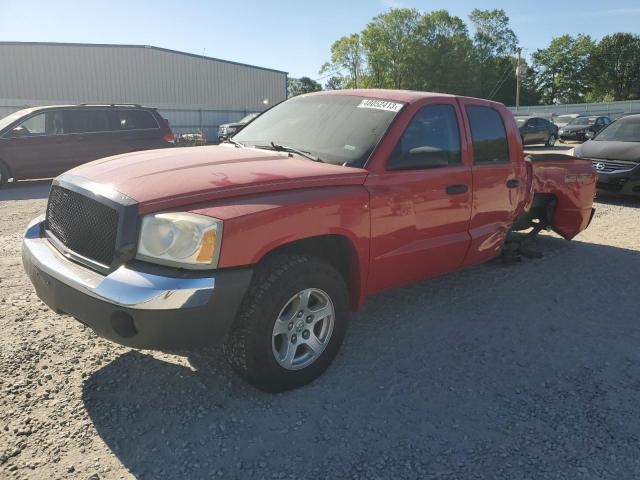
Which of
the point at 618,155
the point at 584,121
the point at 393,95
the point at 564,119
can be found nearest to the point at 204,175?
the point at 393,95

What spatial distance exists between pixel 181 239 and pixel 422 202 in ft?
5.98

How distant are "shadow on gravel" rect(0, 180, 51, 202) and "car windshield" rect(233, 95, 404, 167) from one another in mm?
7579

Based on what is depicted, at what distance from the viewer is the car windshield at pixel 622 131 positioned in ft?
34.0

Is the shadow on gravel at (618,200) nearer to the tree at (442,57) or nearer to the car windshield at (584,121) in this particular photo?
the car windshield at (584,121)

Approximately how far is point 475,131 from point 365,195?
63.0 inches

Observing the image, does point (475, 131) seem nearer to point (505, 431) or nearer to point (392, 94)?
point (392, 94)

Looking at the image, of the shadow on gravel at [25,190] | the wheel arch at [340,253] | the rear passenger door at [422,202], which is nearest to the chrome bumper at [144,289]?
the wheel arch at [340,253]

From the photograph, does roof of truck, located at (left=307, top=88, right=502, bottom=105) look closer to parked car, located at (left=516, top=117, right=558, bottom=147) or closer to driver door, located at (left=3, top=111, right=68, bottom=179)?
driver door, located at (left=3, top=111, right=68, bottom=179)

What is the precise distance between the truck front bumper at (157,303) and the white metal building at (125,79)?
2807 centimetres

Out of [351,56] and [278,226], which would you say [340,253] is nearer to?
[278,226]

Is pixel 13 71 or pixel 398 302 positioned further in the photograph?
pixel 13 71

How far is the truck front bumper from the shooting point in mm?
2461

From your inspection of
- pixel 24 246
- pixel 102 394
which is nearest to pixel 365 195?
pixel 102 394

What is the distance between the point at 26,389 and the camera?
3000 millimetres
